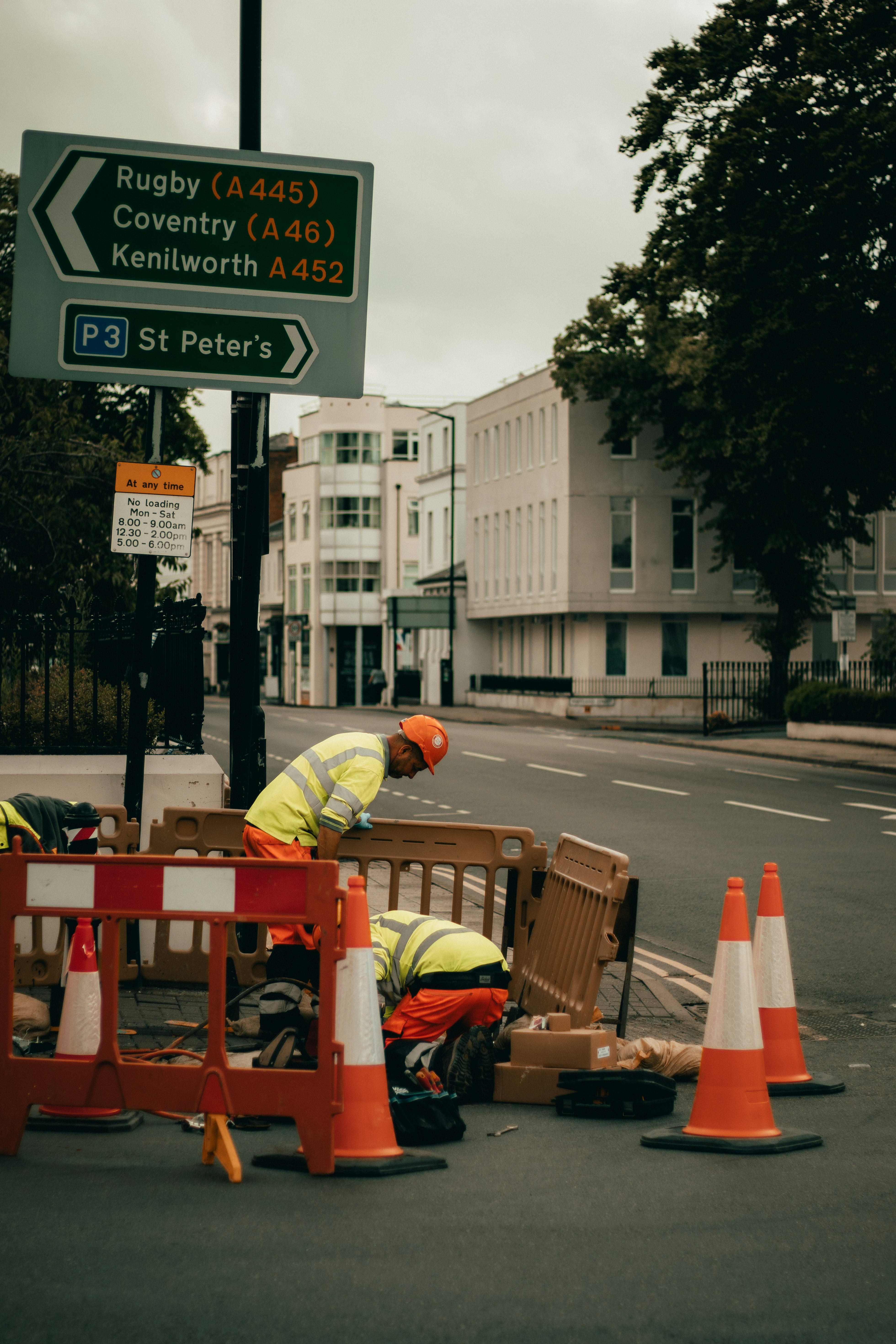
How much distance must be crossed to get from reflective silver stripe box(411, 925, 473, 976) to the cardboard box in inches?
19.0

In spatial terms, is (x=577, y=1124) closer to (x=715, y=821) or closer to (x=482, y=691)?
(x=715, y=821)

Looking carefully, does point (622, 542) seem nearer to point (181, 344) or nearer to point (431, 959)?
point (181, 344)

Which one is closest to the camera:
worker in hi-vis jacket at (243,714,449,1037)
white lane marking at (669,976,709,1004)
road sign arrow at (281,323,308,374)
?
worker in hi-vis jacket at (243,714,449,1037)

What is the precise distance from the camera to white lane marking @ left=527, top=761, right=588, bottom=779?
79.3ft

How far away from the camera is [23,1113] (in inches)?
191

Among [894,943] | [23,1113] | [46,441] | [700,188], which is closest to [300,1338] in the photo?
[23,1113]

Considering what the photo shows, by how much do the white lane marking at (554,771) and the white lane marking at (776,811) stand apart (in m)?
4.13

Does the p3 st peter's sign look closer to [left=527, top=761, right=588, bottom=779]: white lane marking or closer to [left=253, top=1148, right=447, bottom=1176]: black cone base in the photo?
[left=253, top=1148, right=447, bottom=1176]: black cone base

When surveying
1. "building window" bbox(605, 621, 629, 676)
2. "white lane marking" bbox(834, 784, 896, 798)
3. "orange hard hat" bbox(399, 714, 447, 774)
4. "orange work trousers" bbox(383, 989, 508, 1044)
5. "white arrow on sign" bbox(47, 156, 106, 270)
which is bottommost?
"white lane marking" bbox(834, 784, 896, 798)

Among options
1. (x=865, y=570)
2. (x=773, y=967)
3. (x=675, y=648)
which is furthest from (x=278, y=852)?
(x=865, y=570)

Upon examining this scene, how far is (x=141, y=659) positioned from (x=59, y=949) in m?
1.61

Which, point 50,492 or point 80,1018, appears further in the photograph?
point 50,492

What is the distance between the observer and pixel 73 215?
7.76 metres

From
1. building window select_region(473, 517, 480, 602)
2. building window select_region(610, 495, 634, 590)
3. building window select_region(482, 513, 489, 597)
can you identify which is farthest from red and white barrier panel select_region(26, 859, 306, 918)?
building window select_region(473, 517, 480, 602)
